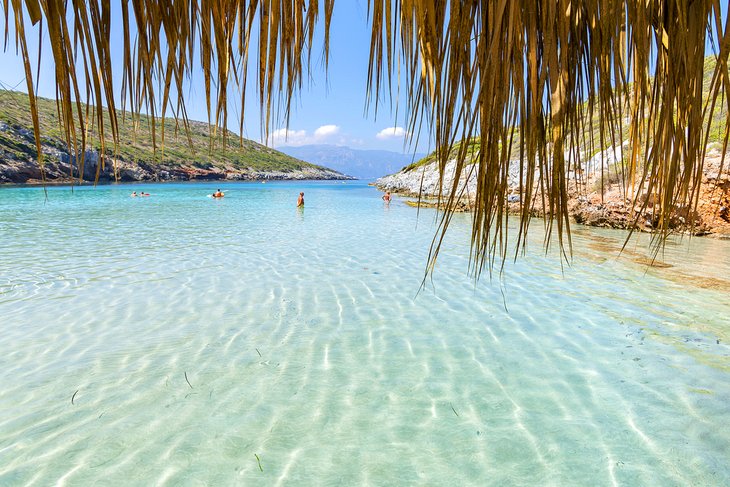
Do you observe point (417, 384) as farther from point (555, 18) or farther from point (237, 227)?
point (237, 227)

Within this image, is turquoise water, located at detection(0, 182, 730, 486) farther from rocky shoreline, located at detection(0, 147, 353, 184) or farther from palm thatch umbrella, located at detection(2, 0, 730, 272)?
rocky shoreline, located at detection(0, 147, 353, 184)

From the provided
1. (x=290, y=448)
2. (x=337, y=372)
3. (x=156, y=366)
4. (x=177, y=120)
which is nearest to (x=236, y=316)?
(x=156, y=366)

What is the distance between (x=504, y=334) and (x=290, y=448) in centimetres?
294

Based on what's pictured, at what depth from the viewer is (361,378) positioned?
3.89m

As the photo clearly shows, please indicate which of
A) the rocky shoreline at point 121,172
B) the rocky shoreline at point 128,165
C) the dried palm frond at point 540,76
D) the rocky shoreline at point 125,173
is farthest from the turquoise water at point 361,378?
the rocky shoreline at point 121,172

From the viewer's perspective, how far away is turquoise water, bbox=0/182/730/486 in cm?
278

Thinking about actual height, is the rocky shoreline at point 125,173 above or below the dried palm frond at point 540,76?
above

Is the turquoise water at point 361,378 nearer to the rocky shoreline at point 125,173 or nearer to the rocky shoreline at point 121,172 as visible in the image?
the rocky shoreline at point 125,173

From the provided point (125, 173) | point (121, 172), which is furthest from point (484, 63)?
point (125, 173)

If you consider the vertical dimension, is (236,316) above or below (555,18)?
below

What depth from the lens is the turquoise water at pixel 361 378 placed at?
2783mm

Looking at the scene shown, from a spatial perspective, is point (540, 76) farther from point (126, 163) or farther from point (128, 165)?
point (126, 163)

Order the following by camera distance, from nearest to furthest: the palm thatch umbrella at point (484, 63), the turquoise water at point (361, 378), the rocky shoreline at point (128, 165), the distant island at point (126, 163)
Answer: the palm thatch umbrella at point (484, 63) < the turquoise water at point (361, 378) < the distant island at point (126, 163) < the rocky shoreline at point (128, 165)

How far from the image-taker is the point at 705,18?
1.07 metres
